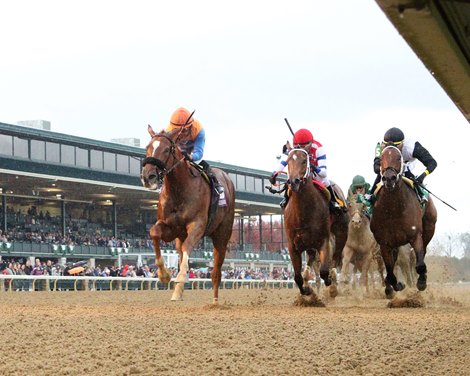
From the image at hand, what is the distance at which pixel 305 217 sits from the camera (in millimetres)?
11969

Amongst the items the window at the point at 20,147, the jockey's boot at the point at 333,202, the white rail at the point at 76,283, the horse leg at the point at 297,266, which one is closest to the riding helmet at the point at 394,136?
the jockey's boot at the point at 333,202

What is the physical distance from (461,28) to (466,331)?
5.72 meters

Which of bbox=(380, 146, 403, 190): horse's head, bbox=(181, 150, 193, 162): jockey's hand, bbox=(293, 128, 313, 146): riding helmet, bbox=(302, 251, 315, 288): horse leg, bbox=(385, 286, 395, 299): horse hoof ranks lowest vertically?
bbox=(385, 286, 395, 299): horse hoof

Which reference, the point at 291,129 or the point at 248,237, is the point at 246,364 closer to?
the point at 291,129

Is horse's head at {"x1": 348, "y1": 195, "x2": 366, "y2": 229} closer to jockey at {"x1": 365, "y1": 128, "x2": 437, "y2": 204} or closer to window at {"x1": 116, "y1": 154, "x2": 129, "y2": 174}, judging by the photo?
jockey at {"x1": 365, "y1": 128, "x2": 437, "y2": 204}

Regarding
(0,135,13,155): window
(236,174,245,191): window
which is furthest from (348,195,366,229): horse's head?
(236,174,245,191): window

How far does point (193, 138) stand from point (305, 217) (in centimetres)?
183

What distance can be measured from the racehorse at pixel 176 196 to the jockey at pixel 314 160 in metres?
1.08

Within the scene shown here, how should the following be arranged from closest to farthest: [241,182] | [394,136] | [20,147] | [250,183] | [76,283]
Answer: [394,136], [76,283], [20,147], [241,182], [250,183]

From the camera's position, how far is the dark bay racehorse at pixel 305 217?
11781mm

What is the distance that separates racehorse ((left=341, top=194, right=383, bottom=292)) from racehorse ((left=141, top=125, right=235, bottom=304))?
17.0ft

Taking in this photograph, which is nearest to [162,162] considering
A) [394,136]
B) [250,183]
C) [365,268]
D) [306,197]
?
[306,197]

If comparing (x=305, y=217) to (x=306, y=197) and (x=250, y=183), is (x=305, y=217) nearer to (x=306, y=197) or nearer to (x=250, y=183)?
(x=306, y=197)

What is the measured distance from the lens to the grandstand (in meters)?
39.5
